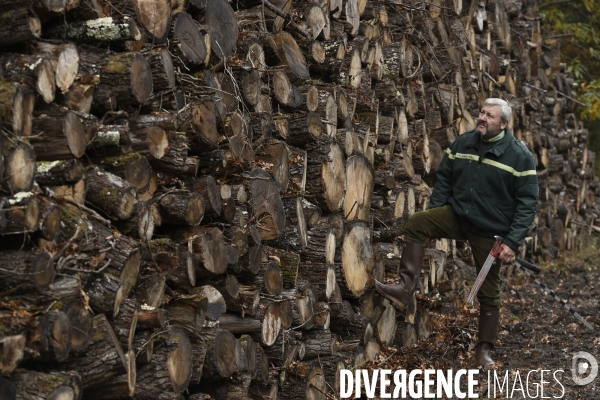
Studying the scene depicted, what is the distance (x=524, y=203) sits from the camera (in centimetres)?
626

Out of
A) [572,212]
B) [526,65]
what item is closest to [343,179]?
[526,65]

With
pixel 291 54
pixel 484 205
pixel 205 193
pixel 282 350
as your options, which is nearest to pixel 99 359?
pixel 205 193

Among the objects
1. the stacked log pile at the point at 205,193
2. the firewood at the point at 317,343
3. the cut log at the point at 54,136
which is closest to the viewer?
the stacked log pile at the point at 205,193

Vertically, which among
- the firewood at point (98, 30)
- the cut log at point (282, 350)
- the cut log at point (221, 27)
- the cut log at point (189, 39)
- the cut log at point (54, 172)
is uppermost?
the cut log at point (221, 27)

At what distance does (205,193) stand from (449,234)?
2558 mm

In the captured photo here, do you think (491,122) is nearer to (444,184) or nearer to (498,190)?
(498,190)

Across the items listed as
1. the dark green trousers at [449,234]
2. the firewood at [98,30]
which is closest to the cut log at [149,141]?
the firewood at [98,30]

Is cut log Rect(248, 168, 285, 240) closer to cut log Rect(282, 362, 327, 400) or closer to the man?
cut log Rect(282, 362, 327, 400)

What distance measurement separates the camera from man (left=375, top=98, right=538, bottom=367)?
630 cm

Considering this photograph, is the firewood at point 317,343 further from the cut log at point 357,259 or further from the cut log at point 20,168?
the cut log at point 20,168

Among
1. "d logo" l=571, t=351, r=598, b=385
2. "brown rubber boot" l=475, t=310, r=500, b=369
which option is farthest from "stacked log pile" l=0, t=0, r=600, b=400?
"d logo" l=571, t=351, r=598, b=385

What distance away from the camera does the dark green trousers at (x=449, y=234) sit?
653cm

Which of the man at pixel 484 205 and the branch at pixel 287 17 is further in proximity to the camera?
the man at pixel 484 205

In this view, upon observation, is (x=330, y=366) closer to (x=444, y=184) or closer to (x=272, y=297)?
(x=272, y=297)
